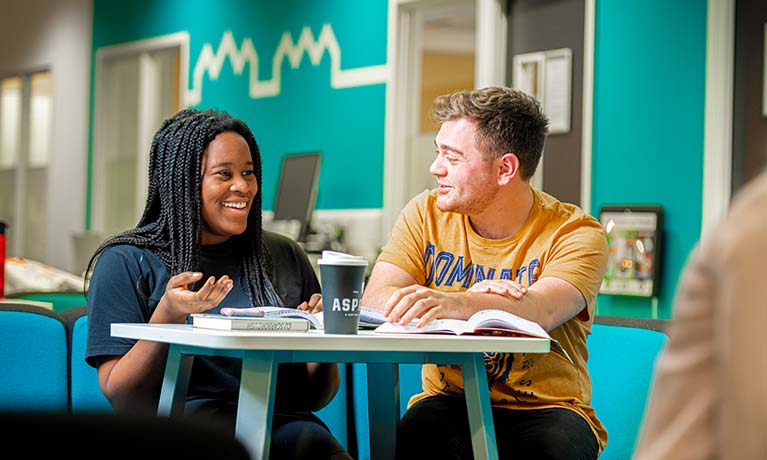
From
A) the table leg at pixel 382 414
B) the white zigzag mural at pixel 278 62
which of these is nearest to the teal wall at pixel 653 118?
the white zigzag mural at pixel 278 62

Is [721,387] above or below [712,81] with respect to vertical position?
below

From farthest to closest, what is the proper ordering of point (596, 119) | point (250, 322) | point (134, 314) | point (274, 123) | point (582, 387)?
point (274, 123) → point (596, 119) → point (582, 387) → point (134, 314) → point (250, 322)

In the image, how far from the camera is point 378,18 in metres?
6.52

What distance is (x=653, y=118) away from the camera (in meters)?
5.01

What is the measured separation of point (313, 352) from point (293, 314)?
0.79 ft

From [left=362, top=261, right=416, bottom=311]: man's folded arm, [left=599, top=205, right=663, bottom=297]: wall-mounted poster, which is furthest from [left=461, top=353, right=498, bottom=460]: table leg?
[left=599, top=205, right=663, bottom=297]: wall-mounted poster

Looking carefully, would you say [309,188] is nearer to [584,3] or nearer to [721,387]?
[584,3]

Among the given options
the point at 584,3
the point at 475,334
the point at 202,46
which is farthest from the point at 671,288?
the point at 202,46

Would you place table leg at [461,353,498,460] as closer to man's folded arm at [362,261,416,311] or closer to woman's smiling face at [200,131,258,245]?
man's folded arm at [362,261,416,311]

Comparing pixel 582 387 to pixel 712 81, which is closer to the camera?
pixel 582 387

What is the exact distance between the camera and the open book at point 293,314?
5.93 ft

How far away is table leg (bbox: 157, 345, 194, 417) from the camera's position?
1.97 metres

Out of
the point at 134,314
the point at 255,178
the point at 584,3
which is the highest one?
the point at 584,3

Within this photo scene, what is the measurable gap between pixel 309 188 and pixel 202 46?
7.52 ft
